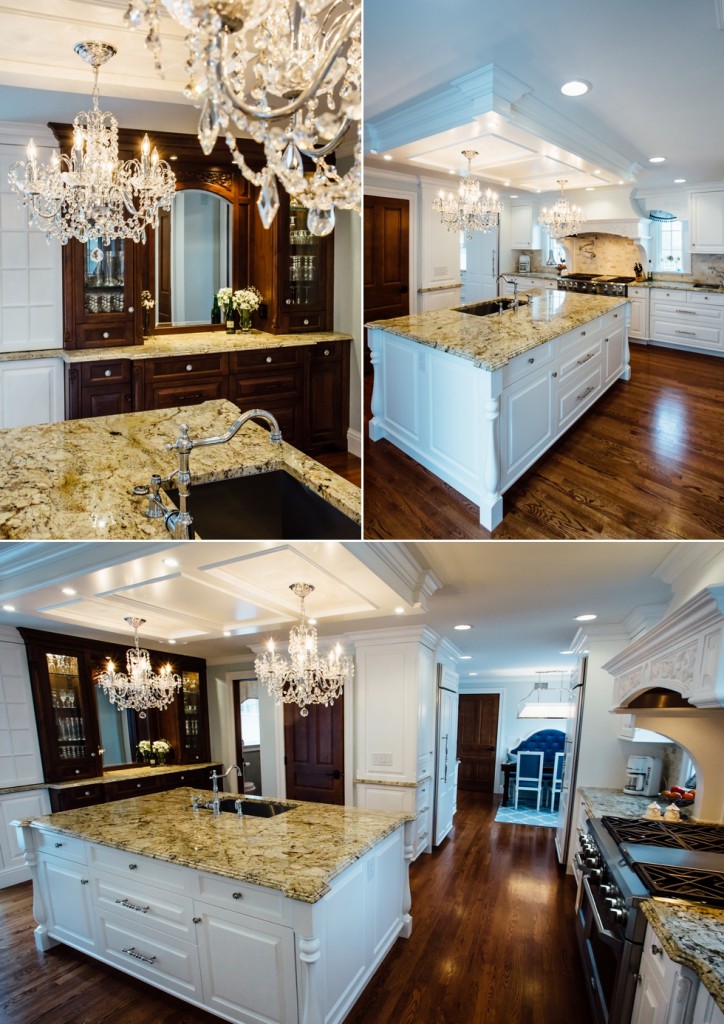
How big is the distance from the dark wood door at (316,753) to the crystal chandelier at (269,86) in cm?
501

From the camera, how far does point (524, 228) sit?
1463mm

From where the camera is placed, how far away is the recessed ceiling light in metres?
1.27

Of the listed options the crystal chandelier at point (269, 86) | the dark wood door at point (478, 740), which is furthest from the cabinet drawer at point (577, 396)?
the dark wood door at point (478, 740)

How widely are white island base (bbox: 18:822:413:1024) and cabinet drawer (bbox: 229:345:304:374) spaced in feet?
7.61

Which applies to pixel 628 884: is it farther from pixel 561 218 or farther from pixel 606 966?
pixel 561 218

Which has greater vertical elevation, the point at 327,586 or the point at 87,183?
the point at 87,183

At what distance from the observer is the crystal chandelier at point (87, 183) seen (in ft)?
5.93

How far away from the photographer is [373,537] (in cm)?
162

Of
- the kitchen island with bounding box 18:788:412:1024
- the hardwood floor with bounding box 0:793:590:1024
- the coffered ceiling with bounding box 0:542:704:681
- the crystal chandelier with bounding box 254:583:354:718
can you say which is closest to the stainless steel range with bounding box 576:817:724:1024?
the hardwood floor with bounding box 0:793:590:1024

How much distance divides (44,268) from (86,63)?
2.13 feet

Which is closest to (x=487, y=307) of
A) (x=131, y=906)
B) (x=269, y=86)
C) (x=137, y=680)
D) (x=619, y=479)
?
(x=619, y=479)

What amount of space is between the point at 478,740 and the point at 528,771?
3.04 feet

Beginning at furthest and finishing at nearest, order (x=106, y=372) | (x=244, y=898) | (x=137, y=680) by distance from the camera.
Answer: (x=137, y=680), (x=244, y=898), (x=106, y=372)

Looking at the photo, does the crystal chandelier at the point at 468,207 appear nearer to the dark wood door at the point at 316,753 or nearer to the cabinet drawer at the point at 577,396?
the cabinet drawer at the point at 577,396
